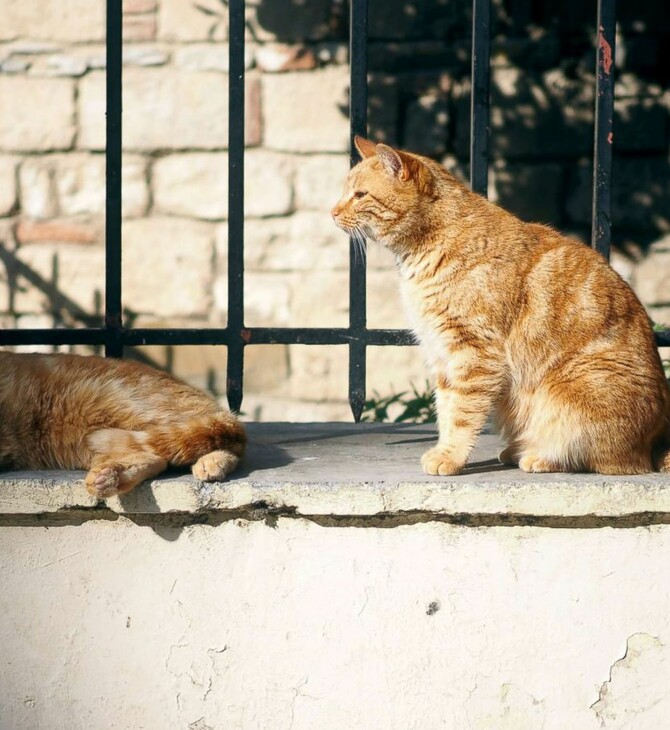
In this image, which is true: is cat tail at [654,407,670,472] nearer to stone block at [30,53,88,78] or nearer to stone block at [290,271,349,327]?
stone block at [290,271,349,327]

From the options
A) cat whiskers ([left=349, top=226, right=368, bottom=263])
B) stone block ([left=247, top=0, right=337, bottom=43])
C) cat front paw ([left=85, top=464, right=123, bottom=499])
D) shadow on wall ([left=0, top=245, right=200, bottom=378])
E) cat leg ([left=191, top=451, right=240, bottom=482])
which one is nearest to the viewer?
cat front paw ([left=85, top=464, right=123, bottom=499])

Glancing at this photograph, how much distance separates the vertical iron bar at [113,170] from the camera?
312 centimetres

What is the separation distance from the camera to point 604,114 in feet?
10.1

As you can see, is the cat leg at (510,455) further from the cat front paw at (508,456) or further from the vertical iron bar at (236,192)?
the vertical iron bar at (236,192)

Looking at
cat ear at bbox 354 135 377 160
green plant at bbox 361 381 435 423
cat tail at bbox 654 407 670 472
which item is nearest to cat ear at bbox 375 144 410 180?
cat ear at bbox 354 135 377 160

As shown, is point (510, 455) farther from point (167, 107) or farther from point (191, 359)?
point (167, 107)

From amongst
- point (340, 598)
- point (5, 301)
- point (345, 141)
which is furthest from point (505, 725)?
point (5, 301)

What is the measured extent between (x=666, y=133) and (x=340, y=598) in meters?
4.14

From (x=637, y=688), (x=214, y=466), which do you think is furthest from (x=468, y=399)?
(x=637, y=688)

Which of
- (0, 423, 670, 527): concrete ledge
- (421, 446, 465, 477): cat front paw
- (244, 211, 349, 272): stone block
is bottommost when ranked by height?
(0, 423, 670, 527): concrete ledge

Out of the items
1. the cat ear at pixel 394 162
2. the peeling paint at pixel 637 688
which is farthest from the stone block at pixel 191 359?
the peeling paint at pixel 637 688

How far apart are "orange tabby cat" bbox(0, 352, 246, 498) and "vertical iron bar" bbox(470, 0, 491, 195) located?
41.5 inches

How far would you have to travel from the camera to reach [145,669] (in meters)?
2.67

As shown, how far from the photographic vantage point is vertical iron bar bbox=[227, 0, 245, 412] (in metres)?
3.12
